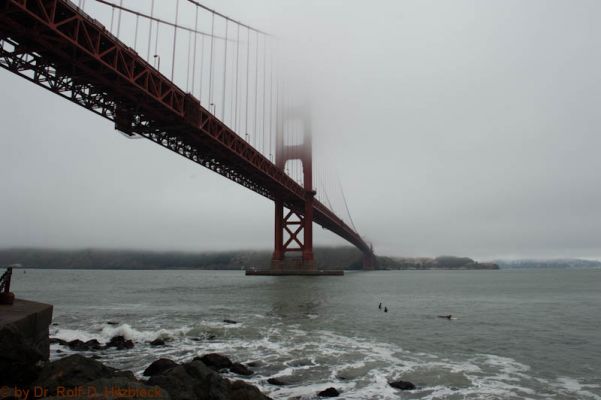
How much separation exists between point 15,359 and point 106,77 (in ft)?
59.9

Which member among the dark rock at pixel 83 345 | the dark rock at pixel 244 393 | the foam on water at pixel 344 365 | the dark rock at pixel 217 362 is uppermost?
the dark rock at pixel 244 393

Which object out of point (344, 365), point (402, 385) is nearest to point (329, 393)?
point (402, 385)

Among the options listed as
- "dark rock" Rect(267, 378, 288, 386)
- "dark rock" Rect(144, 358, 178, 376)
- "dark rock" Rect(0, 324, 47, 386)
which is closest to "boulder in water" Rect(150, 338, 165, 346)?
"dark rock" Rect(144, 358, 178, 376)

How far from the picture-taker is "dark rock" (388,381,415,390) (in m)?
8.61

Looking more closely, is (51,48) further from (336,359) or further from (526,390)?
(526,390)

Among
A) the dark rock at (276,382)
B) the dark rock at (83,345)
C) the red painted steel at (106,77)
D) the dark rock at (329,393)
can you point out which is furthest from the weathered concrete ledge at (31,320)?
the red painted steel at (106,77)

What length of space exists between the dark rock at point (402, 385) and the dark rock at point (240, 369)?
10.6ft

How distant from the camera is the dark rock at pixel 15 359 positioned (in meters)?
6.21

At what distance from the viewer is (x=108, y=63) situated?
66.8 feet

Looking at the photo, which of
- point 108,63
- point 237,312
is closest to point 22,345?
point 237,312

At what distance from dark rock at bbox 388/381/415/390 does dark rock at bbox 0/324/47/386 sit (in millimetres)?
6638

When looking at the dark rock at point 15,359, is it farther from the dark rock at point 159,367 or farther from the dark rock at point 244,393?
the dark rock at point 244,393

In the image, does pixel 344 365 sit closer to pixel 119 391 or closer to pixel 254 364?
pixel 254 364

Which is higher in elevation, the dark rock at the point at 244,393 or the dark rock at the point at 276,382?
the dark rock at the point at 244,393
